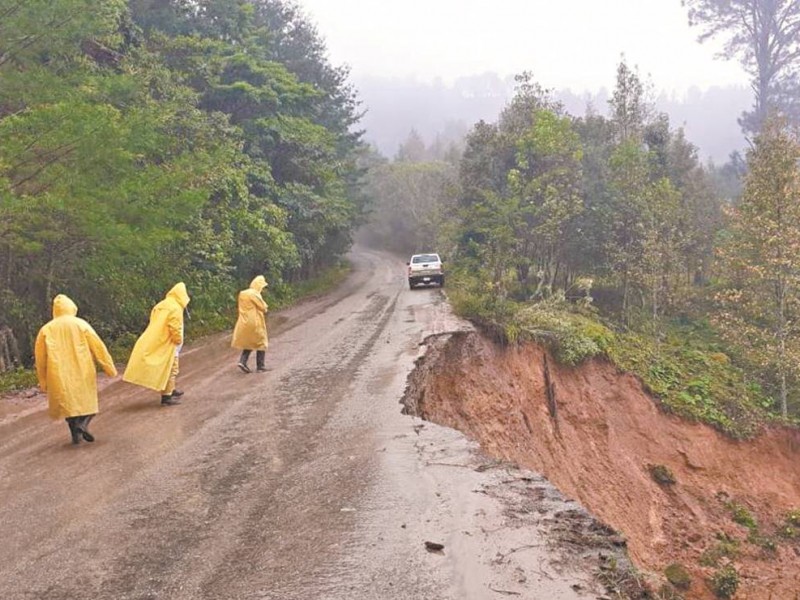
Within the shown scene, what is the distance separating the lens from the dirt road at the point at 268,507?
13.2 feet

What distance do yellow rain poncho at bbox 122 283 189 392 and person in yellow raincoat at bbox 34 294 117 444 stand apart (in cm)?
136

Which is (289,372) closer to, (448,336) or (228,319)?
(448,336)

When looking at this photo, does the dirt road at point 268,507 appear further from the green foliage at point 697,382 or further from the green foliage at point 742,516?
the green foliage at point 697,382

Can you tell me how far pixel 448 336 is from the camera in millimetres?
13867

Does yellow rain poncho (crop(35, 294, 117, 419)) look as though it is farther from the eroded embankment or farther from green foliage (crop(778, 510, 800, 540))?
green foliage (crop(778, 510, 800, 540))

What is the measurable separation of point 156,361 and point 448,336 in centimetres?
680

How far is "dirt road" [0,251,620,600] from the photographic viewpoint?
4.01 metres

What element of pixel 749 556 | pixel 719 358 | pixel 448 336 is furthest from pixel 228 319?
pixel 719 358

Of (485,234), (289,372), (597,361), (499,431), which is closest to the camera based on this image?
(289,372)

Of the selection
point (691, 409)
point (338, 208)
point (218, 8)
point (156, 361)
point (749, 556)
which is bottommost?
point (749, 556)

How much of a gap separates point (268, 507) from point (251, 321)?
6.22 metres

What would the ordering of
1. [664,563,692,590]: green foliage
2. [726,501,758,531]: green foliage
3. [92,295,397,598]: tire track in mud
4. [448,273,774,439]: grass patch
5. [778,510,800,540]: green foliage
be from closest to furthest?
[92,295,397,598]: tire track in mud, [664,563,692,590]: green foliage, [778,510,800,540]: green foliage, [726,501,758,531]: green foliage, [448,273,774,439]: grass patch

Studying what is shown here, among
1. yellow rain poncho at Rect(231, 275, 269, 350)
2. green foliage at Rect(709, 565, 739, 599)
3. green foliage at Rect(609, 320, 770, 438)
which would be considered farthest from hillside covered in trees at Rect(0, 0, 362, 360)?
green foliage at Rect(609, 320, 770, 438)

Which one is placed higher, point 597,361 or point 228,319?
point 228,319
